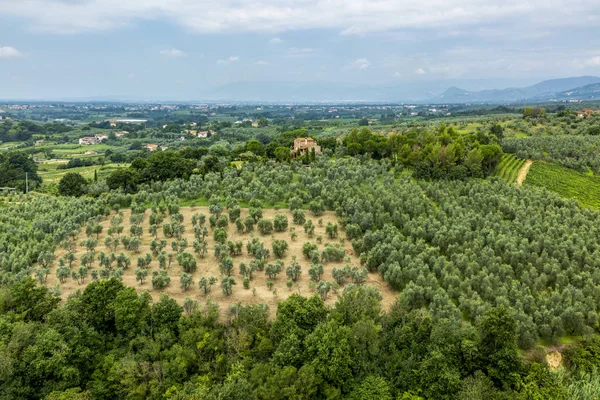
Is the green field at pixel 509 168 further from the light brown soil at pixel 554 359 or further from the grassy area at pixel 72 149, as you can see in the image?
the grassy area at pixel 72 149

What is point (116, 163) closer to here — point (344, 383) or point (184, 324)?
point (184, 324)

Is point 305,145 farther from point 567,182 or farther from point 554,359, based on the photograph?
point 554,359

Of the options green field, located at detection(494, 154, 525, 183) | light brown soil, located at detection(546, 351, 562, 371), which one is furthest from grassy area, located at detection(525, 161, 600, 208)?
light brown soil, located at detection(546, 351, 562, 371)

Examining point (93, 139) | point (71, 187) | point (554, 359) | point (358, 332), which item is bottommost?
point (554, 359)

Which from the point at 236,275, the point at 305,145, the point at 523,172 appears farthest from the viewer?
the point at 305,145

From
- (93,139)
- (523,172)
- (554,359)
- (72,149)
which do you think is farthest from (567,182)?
(93,139)

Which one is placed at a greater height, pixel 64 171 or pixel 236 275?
pixel 64 171

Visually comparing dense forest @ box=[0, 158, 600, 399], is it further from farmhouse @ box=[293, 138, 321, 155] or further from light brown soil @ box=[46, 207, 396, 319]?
farmhouse @ box=[293, 138, 321, 155]

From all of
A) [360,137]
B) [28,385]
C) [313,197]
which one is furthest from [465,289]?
A: [360,137]
